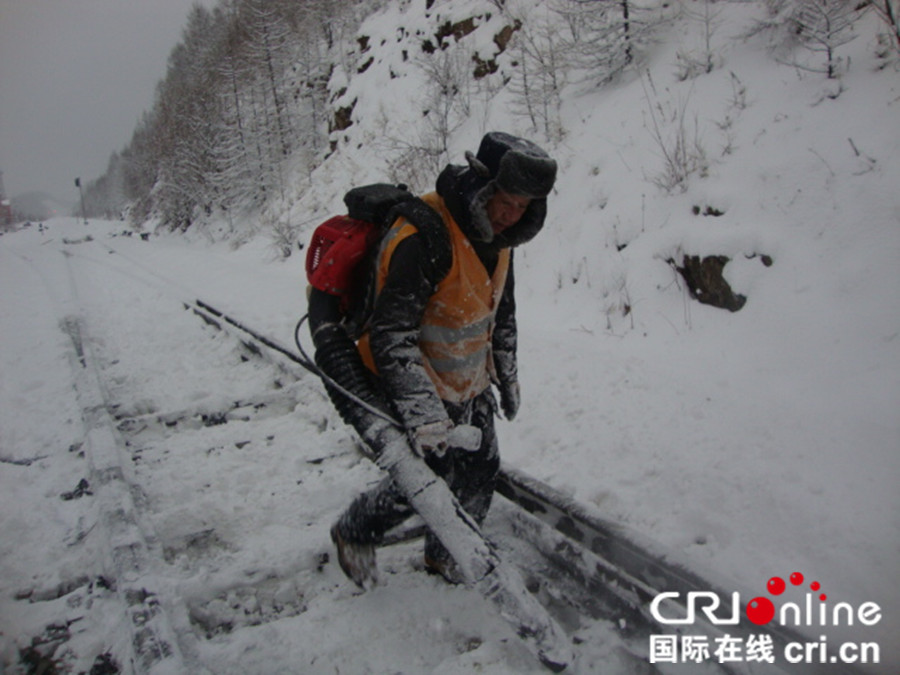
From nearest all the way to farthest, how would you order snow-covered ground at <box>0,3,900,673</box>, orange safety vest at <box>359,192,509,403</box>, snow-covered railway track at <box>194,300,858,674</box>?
snow-covered railway track at <box>194,300,858,674</box>
orange safety vest at <box>359,192,509,403</box>
snow-covered ground at <box>0,3,900,673</box>

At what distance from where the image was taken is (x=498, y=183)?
212cm

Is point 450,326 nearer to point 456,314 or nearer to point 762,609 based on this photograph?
point 456,314

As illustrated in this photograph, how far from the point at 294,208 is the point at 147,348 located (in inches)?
574

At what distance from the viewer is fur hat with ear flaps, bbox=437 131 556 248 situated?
6.81 feet

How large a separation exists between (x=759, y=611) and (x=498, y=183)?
1.81 meters

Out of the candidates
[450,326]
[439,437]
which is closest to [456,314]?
[450,326]

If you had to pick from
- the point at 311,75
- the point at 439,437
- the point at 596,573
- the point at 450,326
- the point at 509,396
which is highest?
the point at 311,75

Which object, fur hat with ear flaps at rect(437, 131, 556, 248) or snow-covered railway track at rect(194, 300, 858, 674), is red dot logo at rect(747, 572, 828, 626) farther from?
fur hat with ear flaps at rect(437, 131, 556, 248)

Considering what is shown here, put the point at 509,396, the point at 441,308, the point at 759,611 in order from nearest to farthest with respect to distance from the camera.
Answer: the point at 759,611
the point at 441,308
the point at 509,396

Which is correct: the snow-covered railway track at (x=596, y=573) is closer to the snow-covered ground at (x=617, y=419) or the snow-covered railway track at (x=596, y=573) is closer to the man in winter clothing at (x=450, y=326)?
the snow-covered ground at (x=617, y=419)

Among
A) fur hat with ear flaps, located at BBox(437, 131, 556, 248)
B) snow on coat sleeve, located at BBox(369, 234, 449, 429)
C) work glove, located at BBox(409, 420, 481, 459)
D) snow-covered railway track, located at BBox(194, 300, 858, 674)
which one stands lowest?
snow-covered railway track, located at BBox(194, 300, 858, 674)

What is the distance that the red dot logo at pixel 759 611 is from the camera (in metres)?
2.00

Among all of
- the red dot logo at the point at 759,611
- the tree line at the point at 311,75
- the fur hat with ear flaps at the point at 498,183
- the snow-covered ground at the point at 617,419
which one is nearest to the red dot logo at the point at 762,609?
the red dot logo at the point at 759,611

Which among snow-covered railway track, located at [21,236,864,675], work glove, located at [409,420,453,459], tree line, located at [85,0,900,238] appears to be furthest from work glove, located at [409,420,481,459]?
tree line, located at [85,0,900,238]
